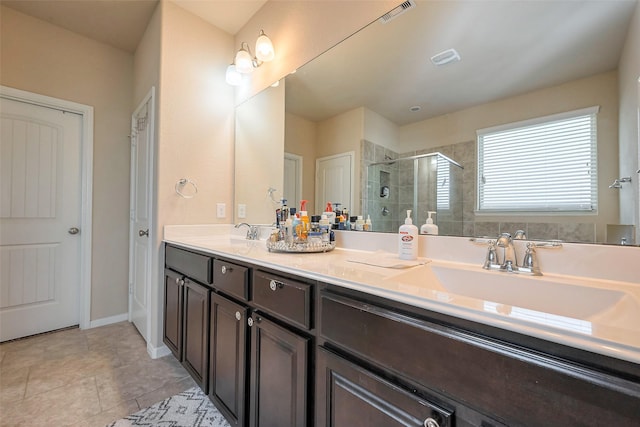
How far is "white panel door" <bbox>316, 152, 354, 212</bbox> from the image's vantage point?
1.54 meters

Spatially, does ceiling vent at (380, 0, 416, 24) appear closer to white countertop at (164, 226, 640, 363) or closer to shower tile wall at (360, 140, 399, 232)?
shower tile wall at (360, 140, 399, 232)

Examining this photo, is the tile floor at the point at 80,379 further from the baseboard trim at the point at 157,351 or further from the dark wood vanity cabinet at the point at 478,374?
the dark wood vanity cabinet at the point at 478,374

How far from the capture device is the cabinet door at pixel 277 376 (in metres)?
0.87

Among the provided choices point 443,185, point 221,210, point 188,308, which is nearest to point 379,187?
point 443,185

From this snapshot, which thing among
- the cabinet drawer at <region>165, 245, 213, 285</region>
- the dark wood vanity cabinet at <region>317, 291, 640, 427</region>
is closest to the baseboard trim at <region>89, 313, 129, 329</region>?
the cabinet drawer at <region>165, 245, 213, 285</region>

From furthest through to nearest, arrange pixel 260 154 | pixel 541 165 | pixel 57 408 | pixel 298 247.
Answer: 1. pixel 260 154
2. pixel 57 408
3. pixel 298 247
4. pixel 541 165

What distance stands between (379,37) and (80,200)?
9.19 ft

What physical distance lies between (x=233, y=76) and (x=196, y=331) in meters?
1.84

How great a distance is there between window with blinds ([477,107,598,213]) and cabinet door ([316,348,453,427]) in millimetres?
718

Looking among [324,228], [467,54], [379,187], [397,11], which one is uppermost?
[397,11]

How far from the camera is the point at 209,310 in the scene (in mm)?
1374

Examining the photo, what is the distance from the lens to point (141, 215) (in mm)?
2309

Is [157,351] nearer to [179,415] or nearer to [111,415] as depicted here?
[111,415]

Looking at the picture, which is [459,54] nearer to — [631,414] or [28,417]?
[631,414]
